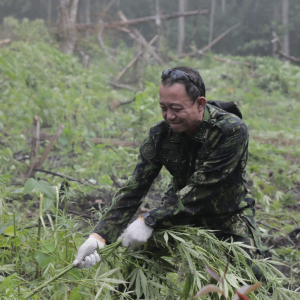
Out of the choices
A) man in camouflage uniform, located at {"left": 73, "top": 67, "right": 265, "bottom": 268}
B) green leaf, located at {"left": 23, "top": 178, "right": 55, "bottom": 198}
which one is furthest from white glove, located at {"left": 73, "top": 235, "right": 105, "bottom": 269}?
green leaf, located at {"left": 23, "top": 178, "right": 55, "bottom": 198}

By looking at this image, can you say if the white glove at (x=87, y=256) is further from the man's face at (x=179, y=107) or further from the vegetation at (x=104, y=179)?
the man's face at (x=179, y=107)

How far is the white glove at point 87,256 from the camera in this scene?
6.77ft

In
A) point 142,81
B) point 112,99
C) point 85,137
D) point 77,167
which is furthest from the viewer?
point 142,81

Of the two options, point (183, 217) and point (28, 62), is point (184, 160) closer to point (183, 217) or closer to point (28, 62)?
point (183, 217)

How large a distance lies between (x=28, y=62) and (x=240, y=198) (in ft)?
23.1

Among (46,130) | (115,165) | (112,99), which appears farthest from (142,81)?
(115,165)

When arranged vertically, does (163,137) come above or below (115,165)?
above

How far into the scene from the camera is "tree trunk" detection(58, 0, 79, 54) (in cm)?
1133

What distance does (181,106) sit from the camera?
7.07 ft

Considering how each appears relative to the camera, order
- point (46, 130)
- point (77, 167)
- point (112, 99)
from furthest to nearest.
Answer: point (112, 99)
point (46, 130)
point (77, 167)

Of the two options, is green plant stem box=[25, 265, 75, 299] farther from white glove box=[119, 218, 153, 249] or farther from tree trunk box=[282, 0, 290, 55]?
tree trunk box=[282, 0, 290, 55]

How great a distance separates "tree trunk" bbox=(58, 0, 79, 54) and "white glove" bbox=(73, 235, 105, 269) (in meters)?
10.2

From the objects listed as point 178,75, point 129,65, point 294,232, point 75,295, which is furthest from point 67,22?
point 75,295

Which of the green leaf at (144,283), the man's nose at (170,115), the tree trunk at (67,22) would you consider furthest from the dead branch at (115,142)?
the tree trunk at (67,22)
